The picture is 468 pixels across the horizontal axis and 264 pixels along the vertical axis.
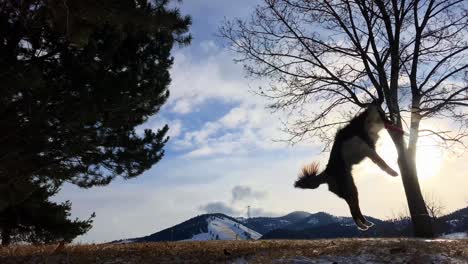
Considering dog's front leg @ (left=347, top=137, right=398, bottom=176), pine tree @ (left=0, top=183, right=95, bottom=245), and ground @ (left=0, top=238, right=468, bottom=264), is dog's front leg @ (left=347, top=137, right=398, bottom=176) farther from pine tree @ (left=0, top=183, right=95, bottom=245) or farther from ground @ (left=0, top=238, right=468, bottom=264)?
pine tree @ (left=0, top=183, right=95, bottom=245)

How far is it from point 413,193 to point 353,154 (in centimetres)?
499

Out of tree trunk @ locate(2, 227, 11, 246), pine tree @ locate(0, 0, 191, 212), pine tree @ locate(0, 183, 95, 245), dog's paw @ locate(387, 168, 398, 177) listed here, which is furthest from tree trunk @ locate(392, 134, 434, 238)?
tree trunk @ locate(2, 227, 11, 246)

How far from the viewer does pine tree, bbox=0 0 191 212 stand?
9.32 meters

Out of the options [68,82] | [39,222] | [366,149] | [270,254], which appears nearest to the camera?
[270,254]

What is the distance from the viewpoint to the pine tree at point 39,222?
1569 centimetres

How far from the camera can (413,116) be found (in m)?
13.0

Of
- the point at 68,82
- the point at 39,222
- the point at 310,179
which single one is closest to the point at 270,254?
the point at 310,179

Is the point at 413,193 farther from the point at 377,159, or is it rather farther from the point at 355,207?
the point at 377,159

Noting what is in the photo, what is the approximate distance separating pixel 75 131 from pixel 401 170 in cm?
817

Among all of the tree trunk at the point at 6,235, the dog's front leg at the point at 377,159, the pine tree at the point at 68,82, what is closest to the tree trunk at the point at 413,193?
the dog's front leg at the point at 377,159

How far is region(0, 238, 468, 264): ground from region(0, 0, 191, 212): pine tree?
3.35 meters

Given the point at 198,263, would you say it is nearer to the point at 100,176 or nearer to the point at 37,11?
the point at 37,11

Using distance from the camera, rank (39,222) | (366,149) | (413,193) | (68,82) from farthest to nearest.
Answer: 1. (39,222)
2. (413,193)
3. (68,82)
4. (366,149)

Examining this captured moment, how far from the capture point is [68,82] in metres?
11.2
